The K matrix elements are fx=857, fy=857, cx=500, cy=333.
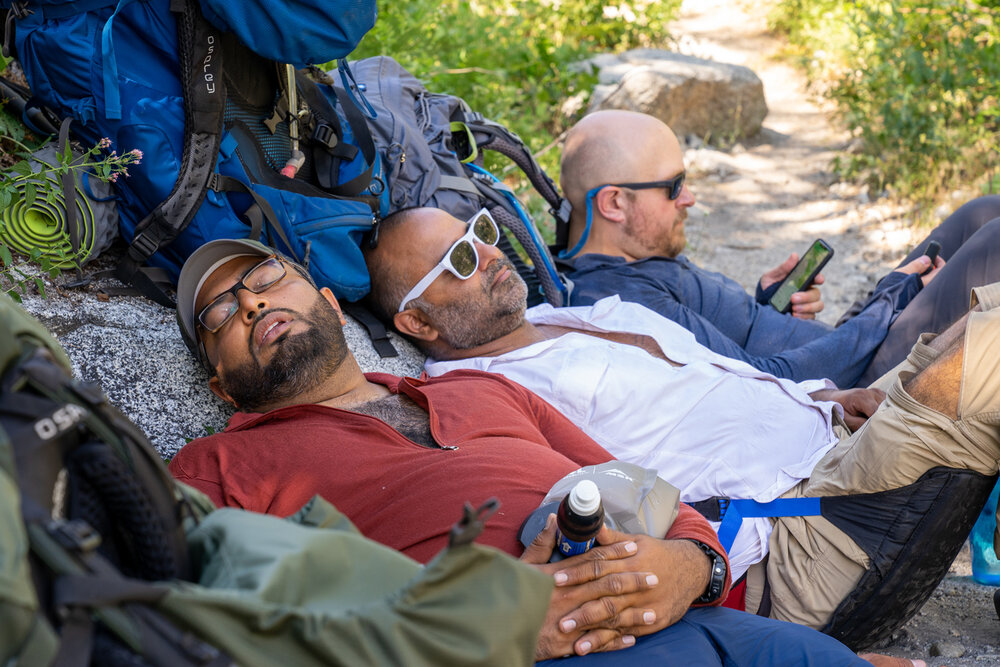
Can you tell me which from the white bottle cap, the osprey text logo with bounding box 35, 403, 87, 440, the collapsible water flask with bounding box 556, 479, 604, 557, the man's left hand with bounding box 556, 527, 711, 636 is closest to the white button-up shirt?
the man's left hand with bounding box 556, 527, 711, 636

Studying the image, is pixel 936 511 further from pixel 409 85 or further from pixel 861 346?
pixel 409 85

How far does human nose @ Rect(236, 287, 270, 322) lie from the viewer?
289 centimetres

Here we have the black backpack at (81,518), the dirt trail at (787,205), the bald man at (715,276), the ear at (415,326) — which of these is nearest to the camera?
the black backpack at (81,518)

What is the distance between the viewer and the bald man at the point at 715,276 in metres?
3.89

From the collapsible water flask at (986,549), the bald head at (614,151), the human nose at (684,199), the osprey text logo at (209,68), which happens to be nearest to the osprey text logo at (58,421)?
the osprey text logo at (209,68)

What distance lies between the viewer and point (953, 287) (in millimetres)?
3764

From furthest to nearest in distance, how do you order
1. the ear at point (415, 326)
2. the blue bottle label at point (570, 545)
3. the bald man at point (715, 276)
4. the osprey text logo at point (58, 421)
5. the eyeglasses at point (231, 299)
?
the bald man at point (715, 276) < the ear at point (415, 326) < the eyeglasses at point (231, 299) < the blue bottle label at point (570, 545) < the osprey text logo at point (58, 421)

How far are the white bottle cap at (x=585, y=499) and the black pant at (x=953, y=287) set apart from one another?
2401 mm

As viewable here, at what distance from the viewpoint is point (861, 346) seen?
400 centimetres

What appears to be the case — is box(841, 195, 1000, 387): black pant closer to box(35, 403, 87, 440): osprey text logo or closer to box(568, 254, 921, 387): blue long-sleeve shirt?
box(568, 254, 921, 387): blue long-sleeve shirt

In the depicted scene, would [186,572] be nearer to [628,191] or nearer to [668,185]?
[628,191]

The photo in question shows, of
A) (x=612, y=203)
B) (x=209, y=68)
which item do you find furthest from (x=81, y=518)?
(x=612, y=203)

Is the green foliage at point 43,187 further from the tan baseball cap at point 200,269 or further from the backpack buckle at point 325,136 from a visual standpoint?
the backpack buckle at point 325,136

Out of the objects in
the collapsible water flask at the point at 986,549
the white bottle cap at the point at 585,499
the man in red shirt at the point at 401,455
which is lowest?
the collapsible water flask at the point at 986,549
